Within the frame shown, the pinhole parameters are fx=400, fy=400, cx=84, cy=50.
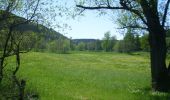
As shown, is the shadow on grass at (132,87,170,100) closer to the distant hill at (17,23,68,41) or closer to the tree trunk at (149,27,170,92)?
the tree trunk at (149,27,170,92)

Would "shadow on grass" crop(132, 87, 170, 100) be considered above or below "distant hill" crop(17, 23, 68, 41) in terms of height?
below

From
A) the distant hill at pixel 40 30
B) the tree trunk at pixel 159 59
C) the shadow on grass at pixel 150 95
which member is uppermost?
the distant hill at pixel 40 30

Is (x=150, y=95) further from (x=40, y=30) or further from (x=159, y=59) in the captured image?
(x=40, y=30)

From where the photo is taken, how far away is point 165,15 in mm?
25609

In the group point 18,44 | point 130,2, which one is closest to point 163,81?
point 130,2

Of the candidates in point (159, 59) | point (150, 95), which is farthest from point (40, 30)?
point (159, 59)

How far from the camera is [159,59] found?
26.2 m

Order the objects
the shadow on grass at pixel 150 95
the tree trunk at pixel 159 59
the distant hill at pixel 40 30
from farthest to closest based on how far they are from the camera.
Answer: 1. the tree trunk at pixel 159 59
2. the shadow on grass at pixel 150 95
3. the distant hill at pixel 40 30

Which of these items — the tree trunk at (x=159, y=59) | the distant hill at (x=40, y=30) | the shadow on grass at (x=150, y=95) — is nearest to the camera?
the distant hill at (x=40, y=30)

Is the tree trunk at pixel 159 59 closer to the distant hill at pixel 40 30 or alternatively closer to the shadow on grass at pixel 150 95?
the shadow on grass at pixel 150 95

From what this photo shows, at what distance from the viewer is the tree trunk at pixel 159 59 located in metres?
25.9

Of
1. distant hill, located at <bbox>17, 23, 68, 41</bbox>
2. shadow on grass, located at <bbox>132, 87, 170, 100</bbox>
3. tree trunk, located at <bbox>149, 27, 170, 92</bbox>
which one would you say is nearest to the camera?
distant hill, located at <bbox>17, 23, 68, 41</bbox>

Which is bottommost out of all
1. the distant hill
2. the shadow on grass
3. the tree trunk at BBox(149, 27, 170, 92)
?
the shadow on grass

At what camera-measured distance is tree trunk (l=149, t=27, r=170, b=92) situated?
1021 inches
